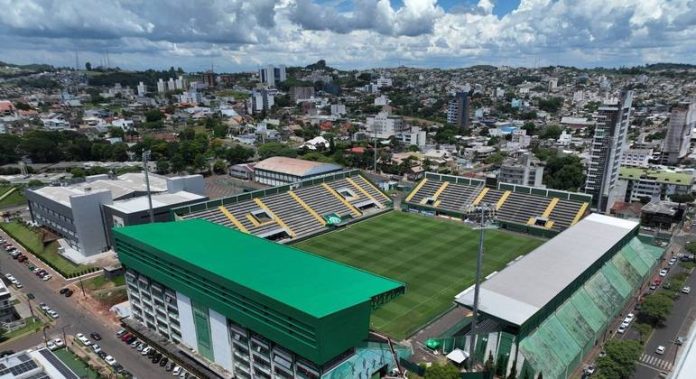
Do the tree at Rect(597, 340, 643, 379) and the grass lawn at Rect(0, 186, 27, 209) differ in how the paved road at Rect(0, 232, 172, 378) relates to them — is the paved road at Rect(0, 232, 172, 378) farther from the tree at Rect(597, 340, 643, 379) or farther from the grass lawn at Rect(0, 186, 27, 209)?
the tree at Rect(597, 340, 643, 379)

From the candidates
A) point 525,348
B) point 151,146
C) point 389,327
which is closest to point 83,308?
point 389,327

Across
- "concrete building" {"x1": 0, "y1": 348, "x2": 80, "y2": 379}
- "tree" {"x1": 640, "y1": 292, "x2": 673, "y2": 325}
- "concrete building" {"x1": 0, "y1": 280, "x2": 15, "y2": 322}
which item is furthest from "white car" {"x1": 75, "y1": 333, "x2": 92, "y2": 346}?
"tree" {"x1": 640, "y1": 292, "x2": 673, "y2": 325}

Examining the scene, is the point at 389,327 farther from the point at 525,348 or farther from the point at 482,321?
the point at 525,348

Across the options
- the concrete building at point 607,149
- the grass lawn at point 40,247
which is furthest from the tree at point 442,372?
the concrete building at point 607,149

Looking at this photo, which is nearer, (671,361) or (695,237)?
(671,361)

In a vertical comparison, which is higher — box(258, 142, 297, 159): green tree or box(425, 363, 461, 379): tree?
box(425, 363, 461, 379): tree

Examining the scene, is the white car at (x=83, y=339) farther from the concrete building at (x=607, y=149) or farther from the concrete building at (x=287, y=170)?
the concrete building at (x=607, y=149)

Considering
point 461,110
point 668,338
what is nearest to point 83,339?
point 668,338
